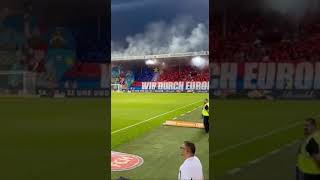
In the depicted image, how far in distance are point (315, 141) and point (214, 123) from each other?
1085 cm

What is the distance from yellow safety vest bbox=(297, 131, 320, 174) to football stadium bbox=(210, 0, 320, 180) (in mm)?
9103

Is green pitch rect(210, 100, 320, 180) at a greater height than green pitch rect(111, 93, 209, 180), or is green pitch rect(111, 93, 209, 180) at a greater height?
green pitch rect(210, 100, 320, 180)

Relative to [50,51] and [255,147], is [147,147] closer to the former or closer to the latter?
[255,147]

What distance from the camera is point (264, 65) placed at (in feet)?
102

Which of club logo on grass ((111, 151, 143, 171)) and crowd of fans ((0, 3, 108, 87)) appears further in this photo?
crowd of fans ((0, 3, 108, 87))

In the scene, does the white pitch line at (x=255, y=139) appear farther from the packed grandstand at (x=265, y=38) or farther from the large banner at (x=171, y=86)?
the large banner at (x=171, y=86)

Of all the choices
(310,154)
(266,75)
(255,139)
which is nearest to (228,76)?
(266,75)

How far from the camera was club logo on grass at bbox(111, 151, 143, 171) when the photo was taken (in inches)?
328

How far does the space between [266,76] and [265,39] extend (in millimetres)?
5922

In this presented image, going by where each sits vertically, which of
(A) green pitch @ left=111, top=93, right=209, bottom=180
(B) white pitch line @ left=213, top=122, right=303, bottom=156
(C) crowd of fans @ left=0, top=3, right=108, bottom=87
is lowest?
(A) green pitch @ left=111, top=93, right=209, bottom=180

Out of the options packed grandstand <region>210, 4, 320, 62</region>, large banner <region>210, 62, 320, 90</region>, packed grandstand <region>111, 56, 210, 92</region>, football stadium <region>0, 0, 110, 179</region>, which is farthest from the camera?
packed grandstand <region>111, 56, 210, 92</region>

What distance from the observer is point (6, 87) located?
3106 centimetres

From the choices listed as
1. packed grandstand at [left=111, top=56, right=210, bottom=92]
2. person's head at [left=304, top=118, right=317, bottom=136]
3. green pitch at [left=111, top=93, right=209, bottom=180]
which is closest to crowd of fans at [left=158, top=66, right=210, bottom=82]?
packed grandstand at [left=111, top=56, right=210, bottom=92]

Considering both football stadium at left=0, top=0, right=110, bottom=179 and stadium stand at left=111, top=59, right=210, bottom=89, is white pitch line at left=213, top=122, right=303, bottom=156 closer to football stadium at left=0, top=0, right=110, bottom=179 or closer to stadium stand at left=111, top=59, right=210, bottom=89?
football stadium at left=0, top=0, right=110, bottom=179
